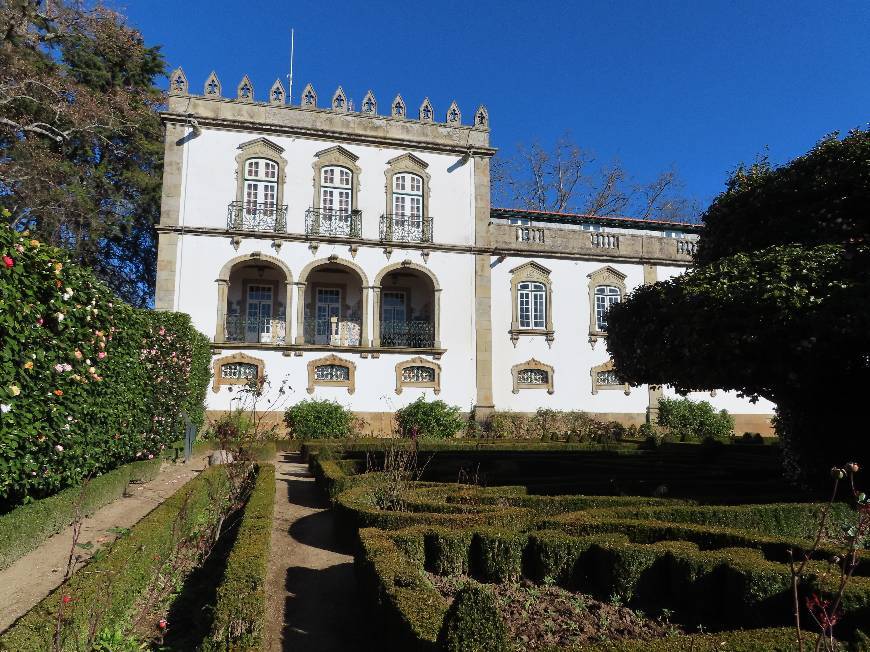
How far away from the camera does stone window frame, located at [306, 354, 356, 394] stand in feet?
60.4

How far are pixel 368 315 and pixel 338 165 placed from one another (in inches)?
199

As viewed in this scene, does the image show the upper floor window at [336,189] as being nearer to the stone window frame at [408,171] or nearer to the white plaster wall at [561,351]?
the stone window frame at [408,171]

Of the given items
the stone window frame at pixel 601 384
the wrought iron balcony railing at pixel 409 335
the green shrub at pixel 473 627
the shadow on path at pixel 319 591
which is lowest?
the shadow on path at pixel 319 591

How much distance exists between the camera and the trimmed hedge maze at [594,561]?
10.2 ft

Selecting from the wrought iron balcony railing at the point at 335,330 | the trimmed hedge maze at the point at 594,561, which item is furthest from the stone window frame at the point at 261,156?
the trimmed hedge maze at the point at 594,561

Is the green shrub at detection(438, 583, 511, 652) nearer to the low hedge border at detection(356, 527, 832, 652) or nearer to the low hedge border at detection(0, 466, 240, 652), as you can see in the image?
the low hedge border at detection(356, 527, 832, 652)

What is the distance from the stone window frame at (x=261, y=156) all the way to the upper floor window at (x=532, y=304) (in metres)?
8.63

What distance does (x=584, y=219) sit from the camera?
73.7ft

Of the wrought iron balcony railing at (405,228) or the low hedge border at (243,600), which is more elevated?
the wrought iron balcony railing at (405,228)

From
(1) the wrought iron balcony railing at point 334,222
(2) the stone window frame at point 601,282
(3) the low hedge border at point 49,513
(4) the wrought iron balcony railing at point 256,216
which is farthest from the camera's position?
(2) the stone window frame at point 601,282

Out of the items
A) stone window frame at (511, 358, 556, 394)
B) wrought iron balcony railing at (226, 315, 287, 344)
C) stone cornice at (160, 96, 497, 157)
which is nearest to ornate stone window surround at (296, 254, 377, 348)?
wrought iron balcony railing at (226, 315, 287, 344)

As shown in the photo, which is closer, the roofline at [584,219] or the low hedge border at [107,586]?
the low hedge border at [107,586]

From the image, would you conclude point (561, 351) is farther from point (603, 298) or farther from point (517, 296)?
point (603, 298)

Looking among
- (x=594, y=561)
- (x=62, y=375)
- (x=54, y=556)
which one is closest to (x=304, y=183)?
(x=62, y=375)
